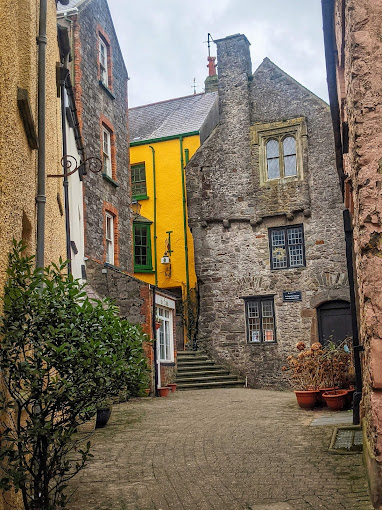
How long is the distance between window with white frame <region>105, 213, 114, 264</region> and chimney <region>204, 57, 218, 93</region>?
12.4 metres

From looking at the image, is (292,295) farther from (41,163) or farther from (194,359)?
(41,163)

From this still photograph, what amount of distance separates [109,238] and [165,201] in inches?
278

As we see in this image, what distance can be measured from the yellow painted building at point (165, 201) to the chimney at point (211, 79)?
2.68 meters

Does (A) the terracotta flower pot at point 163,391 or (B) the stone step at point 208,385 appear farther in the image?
(B) the stone step at point 208,385

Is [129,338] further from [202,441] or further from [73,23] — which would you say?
[73,23]

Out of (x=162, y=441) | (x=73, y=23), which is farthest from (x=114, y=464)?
(x=73, y=23)

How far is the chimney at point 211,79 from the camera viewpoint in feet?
93.5

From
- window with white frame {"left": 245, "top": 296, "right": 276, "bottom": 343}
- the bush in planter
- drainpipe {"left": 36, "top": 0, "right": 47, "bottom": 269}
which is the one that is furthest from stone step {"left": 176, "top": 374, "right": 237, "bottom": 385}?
the bush in planter

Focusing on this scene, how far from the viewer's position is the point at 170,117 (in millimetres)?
27078

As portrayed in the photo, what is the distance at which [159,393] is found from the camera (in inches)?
634

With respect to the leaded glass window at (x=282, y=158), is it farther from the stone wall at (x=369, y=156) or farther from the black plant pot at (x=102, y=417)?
the stone wall at (x=369, y=156)

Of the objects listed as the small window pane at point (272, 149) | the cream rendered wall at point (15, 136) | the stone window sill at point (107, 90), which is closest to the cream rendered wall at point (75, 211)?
the stone window sill at point (107, 90)

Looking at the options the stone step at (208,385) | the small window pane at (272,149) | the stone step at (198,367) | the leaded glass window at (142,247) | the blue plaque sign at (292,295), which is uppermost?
the small window pane at (272,149)

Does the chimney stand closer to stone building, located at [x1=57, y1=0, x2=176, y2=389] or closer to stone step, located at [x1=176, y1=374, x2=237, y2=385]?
stone building, located at [x1=57, y1=0, x2=176, y2=389]
